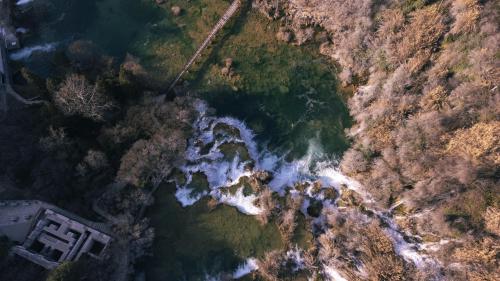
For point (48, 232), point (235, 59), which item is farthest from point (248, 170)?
point (48, 232)

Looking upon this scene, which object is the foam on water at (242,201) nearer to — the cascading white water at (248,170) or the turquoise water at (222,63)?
the cascading white water at (248,170)

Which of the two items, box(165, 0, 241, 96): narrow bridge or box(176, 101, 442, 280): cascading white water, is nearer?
box(176, 101, 442, 280): cascading white water

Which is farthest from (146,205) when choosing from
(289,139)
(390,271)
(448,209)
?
(448,209)

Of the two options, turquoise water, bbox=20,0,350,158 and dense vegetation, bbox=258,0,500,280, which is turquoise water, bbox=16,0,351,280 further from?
dense vegetation, bbox=258,0,500,280

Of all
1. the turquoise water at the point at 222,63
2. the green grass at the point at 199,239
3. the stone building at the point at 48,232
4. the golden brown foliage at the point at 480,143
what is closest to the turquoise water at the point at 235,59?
the turquoise water at the point at 222,63

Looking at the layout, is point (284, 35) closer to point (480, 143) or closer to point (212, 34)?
point (212, 34)

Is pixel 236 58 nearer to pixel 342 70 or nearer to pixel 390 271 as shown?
pixel 342 70

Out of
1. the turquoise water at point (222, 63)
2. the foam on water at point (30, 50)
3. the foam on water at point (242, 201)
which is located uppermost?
the turquoise water at point (222, 63)

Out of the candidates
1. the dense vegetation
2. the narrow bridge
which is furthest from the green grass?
the narrow bridge

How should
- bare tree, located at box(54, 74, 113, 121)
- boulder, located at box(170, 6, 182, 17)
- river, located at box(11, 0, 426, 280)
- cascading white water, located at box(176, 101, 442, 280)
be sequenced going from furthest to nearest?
boulder, located at box(170, 6, 182, 17) → cascading white water, located at box(176, 101, 442, 280) → river, located at box(11, 0, 426, 280) → bare tree, located at box(54, 74, 113, 121)
